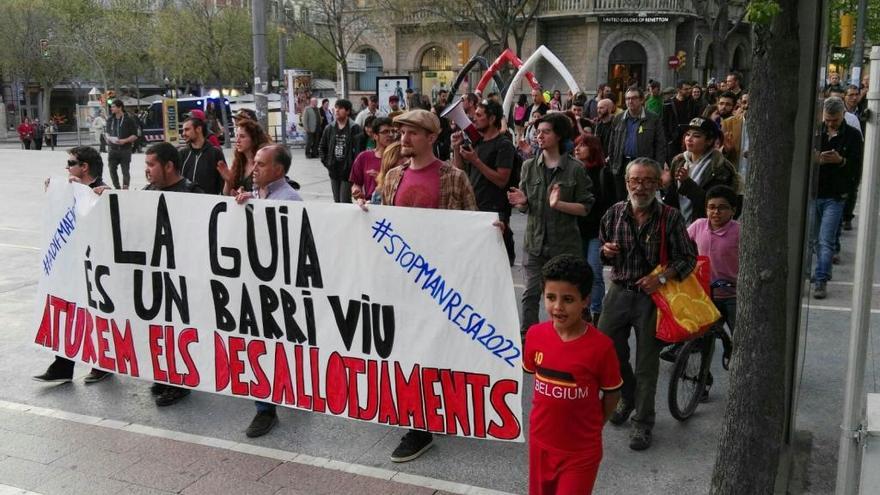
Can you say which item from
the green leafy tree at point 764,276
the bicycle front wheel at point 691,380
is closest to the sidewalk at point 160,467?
the green leafy tree at point 764,276

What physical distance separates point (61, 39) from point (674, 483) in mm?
51484

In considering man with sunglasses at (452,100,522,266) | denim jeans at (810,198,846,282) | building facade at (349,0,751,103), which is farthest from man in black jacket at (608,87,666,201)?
building facade at (349,0,751,103)

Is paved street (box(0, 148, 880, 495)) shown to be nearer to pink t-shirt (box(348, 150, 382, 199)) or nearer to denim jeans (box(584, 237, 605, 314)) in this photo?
denim jeans (box(584, 237, 605, 314))

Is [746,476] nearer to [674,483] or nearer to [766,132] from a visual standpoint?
[674,483]

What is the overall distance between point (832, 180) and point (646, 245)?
4384 mm

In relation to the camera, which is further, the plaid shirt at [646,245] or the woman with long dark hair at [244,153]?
the woman with long dark hair at [244,153]

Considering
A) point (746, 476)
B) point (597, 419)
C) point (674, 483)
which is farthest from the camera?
point (674, 483)

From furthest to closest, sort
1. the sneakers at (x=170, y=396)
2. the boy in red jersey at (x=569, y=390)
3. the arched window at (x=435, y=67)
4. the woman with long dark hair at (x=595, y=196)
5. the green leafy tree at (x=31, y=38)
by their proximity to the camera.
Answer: the green leafy tree at (x=31, y=38)
the arched window at (x=435, y=67)
the woman with long dark hair at (x=595, y=196)
the sneakers at (x=170, y=396)
the boy in red jersey at (x=569, y=390)

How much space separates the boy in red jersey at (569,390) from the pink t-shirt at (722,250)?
7.83ft

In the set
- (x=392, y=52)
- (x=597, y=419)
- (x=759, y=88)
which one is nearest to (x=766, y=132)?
(x=759, y=88)

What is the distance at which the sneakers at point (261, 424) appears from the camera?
199 inches

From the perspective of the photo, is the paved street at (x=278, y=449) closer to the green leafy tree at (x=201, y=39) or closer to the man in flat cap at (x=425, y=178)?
the man in flat cap at (x=425, y=178)

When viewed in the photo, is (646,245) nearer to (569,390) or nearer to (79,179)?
(569,390)

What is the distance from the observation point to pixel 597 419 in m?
3.31
